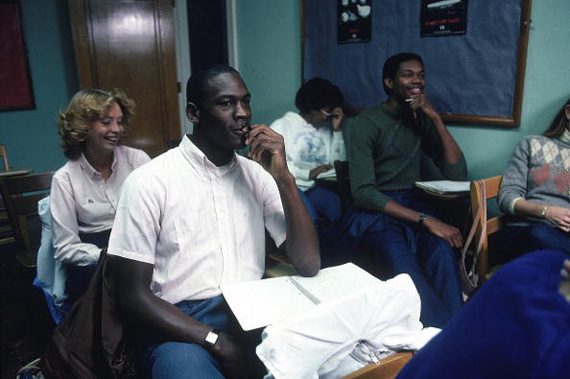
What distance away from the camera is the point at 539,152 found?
2.11m

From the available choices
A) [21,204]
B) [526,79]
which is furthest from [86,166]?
[526,79]

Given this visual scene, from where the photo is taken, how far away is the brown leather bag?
3.75 feet

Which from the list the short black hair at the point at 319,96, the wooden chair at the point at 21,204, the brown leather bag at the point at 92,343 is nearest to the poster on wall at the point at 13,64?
the wooden chair at the point at 21,204

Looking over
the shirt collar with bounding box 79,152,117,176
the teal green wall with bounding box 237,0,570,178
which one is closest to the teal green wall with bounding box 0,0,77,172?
the teal green wall with bounding box 237,0,570,178

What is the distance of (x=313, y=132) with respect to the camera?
10.2 ft

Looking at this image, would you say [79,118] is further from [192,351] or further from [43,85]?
[43,85]

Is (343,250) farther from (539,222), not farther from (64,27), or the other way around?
(64,27)

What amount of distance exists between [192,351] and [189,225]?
349 mm

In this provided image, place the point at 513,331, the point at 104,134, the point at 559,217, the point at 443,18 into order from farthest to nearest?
the point at 443,18 → the point at 104,134 → the point at 559,217 → the point at 513,331

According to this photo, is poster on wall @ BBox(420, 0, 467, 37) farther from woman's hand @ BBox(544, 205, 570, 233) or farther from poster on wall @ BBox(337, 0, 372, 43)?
woman's hand @ BBox(544, 205, 570, 233)

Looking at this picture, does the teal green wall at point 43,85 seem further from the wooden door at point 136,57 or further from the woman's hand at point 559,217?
the woman's hand at point 559,217

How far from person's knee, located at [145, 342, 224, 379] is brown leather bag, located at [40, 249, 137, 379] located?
8 centimetres

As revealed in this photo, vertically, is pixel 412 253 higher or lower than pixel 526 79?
lower

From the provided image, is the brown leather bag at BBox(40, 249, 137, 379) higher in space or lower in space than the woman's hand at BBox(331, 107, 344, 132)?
lower
